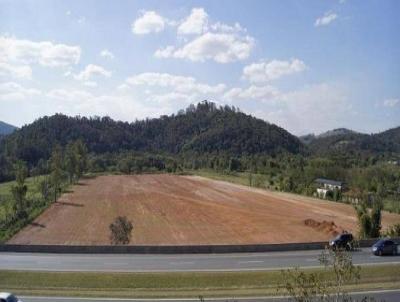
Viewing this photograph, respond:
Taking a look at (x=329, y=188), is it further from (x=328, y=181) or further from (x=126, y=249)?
(x=126, y=249)

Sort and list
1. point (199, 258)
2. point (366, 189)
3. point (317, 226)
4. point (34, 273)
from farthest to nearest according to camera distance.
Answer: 1. point (366, 189)
2. point (317, 226)
3. point (199, 258)
4. point (34, 273)

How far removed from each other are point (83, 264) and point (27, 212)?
4919 centimetres

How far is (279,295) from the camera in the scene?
1139 inches

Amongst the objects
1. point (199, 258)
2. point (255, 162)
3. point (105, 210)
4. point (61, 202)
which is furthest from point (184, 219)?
point (255, 162)

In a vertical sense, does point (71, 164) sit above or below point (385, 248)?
above

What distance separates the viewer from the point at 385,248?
41219 millimetres

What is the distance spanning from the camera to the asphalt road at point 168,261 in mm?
35375

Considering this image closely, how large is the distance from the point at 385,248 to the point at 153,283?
20.1 meters

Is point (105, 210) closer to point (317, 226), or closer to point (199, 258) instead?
point (317, 226)

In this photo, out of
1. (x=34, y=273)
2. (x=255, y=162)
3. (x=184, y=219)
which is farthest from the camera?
(x=255, y=162)

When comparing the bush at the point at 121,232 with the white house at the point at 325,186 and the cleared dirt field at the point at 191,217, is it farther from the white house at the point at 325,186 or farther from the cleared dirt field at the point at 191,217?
the white house at the point at 325,186

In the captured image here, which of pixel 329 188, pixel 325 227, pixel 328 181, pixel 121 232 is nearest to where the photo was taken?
pixel 121 232

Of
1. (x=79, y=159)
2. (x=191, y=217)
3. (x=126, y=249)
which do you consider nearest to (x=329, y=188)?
(x=191, y=217)

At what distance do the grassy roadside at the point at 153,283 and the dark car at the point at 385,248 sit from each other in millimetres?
7329
